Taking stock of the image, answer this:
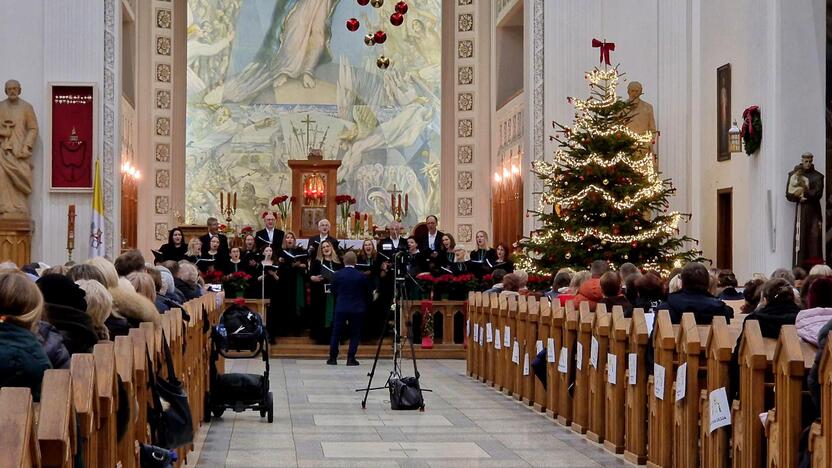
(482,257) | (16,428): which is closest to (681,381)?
(16,428)

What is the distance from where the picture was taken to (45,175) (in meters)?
22.1

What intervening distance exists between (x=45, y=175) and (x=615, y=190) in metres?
9.48

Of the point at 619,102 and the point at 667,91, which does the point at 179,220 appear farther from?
the point at 619,102

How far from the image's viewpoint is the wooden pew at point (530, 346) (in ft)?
45.4

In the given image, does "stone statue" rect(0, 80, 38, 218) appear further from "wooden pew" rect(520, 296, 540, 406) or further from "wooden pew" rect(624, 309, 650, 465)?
"wooden pew" rect(624, 309, 650, 465)

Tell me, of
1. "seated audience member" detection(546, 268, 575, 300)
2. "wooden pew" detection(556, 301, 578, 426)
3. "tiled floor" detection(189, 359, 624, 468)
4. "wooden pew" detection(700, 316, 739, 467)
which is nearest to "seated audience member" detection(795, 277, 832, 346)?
"wooden pew" detection(700, 316, 739, 467)

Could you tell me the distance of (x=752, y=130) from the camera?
19.3 m

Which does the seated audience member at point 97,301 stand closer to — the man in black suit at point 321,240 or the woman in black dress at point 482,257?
the man in black suit at point 321,240

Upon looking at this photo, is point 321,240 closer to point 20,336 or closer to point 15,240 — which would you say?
point 15,240

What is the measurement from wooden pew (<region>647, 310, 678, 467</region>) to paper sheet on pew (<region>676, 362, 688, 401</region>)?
0.31 m

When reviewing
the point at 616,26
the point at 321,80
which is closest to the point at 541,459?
the point at 616,26

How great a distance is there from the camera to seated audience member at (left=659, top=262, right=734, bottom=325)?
9.65 metres

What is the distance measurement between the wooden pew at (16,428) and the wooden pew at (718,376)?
488 centimetres

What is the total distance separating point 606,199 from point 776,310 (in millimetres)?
10496
